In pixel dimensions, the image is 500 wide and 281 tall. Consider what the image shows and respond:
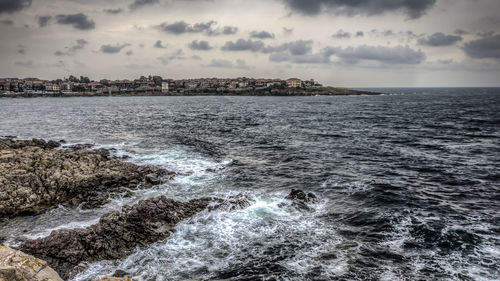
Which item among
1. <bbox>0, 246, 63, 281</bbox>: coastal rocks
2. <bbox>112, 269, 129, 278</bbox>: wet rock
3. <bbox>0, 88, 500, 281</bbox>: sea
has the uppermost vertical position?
<bbox>0, 246, 63, 281</bbox>: coastal rocks

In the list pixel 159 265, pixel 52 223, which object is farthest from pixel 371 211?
pixel 52 223

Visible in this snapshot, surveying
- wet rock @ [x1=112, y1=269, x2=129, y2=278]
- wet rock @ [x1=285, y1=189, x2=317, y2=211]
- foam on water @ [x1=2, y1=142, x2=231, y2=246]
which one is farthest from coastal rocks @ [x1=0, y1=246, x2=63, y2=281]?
wet rock @ [x1=285, y1=189, x2=317, y2=211]

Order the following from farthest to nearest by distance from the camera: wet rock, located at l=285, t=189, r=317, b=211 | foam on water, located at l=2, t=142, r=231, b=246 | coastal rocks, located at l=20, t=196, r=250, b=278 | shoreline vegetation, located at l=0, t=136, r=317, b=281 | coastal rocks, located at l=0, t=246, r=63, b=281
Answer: wet rock, located at l=285, t=189, r=317, b=211 < foam on water, located at l=2, t=142, r=231, b=246 < coastal rocks, located at l=20, t=196, r=250, b=278 < shoreline vegetation, located at l=0, t=136, r=317, b=281 < coastal rocks, located at l=0, t=246, r=63, b=281

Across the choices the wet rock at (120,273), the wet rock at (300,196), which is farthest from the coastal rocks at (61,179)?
the wet rock at (300,196)

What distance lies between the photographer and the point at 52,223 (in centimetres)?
1517

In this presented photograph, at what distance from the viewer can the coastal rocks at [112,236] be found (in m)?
11.7

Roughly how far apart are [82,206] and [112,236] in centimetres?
568

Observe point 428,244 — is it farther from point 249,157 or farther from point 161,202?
point 249,157

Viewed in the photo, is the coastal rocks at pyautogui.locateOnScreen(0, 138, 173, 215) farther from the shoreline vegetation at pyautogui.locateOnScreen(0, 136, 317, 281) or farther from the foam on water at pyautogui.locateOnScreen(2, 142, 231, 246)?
the foam on water at pyautogui.locateOnScreen(2, 142, 231, 246)

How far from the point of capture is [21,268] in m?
8.31

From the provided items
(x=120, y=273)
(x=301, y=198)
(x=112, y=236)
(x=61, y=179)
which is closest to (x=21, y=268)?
(x=120, y=273)

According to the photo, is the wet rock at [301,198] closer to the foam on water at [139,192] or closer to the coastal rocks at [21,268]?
the foam on water at [139,192]

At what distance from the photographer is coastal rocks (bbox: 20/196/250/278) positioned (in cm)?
1173

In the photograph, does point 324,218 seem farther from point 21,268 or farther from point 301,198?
point 21,268
